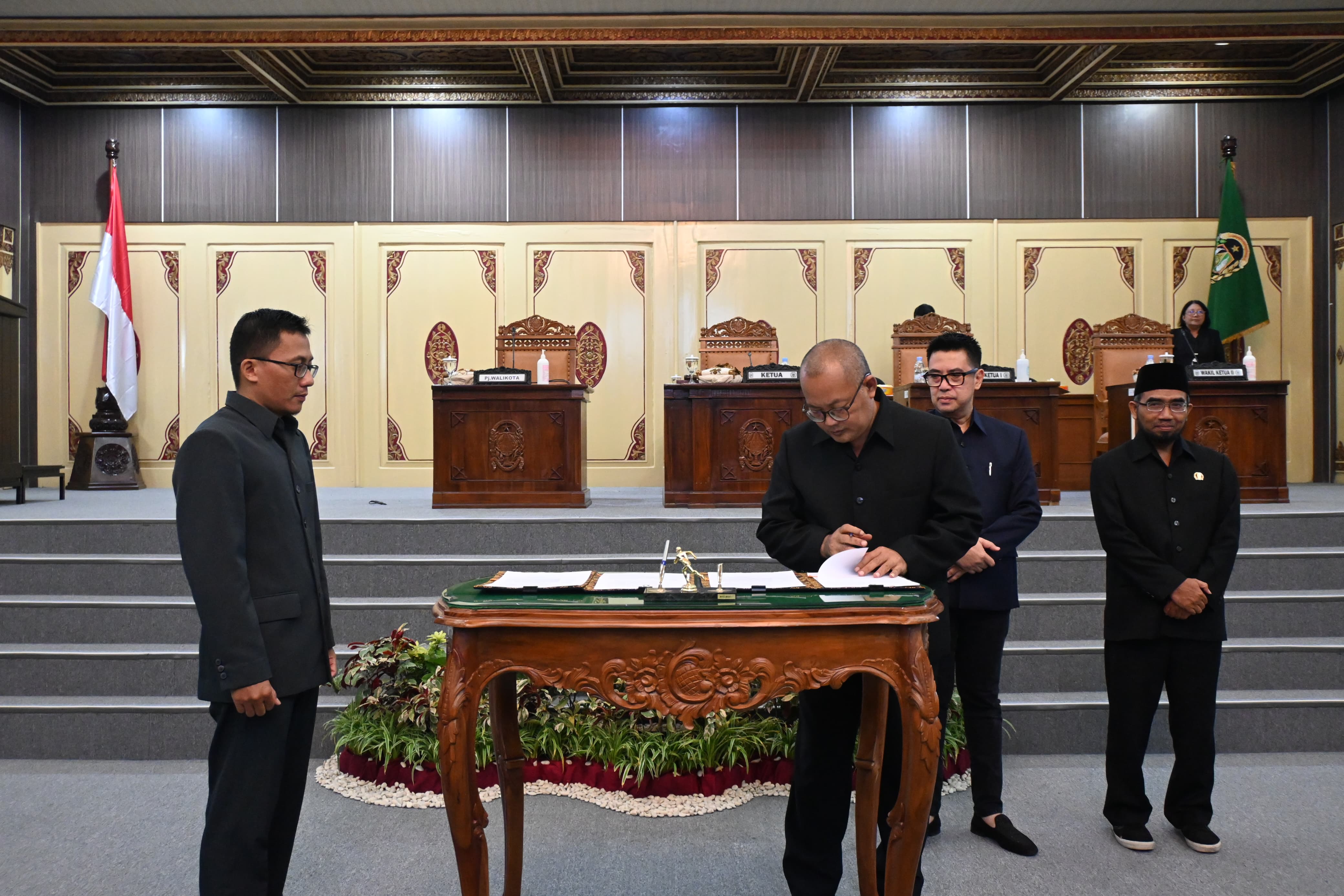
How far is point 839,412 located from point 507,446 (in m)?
4.30

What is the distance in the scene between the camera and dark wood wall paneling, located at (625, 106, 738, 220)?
9.02 metres

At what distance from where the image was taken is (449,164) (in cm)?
903

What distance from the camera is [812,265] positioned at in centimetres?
901

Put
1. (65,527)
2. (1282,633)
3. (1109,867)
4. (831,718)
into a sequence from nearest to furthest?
(831,718) < (1109,867) < (1282,633) < (65,527)

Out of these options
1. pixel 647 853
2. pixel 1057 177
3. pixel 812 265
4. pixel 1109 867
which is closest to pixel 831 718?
pixel 647 853

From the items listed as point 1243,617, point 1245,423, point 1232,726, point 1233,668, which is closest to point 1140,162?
point 1245,423

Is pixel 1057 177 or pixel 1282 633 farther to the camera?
pixel 1057 177

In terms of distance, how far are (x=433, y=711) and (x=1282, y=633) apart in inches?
152

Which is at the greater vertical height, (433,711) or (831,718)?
(831,718)

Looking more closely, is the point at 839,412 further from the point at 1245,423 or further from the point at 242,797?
the point at 1245,423

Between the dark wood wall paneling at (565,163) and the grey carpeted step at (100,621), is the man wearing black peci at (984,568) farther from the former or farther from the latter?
the dark wood wall paneling at (565,163)

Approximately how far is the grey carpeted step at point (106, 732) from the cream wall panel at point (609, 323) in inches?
202

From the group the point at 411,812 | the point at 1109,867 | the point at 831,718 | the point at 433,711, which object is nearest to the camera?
the point at 831,718

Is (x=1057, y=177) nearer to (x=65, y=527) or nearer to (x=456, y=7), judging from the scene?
(x=456, y=7)
